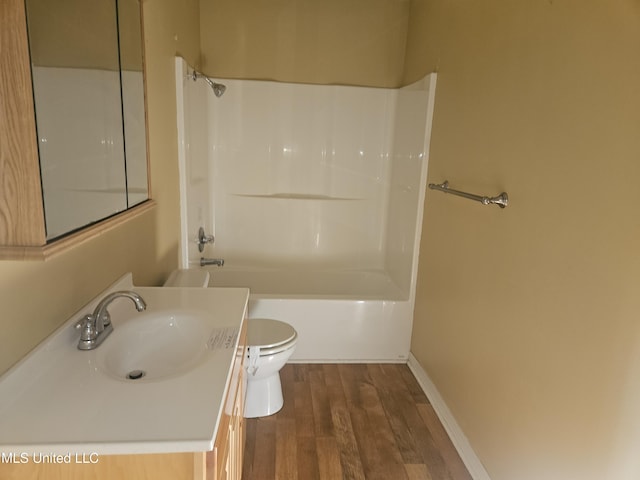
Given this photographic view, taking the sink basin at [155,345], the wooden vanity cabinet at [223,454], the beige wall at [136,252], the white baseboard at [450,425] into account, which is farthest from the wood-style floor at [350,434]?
the beige wall at [136,252]

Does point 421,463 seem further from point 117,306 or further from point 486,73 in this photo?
point 486,73

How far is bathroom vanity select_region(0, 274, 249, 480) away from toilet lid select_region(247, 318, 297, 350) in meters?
0.74

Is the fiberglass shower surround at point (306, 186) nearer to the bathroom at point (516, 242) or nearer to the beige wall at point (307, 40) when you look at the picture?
the beige wall at point (307, 40)

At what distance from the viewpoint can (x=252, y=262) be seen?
3.34 metres

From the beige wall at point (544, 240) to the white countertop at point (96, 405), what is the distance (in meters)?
1.01

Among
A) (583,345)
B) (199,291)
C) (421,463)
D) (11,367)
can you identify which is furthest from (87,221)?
(421,463)

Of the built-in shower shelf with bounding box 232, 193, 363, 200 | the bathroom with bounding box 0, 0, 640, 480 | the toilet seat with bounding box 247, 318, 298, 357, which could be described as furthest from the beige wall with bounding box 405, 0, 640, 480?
the built-in shower shelf with bounding box 232, 193, 363, 200

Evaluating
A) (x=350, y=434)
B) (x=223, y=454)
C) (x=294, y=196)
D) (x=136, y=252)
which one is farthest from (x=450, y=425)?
(x=294, y=196)

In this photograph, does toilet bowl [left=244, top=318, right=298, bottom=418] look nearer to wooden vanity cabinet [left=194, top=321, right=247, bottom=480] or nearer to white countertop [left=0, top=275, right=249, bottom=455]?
wooden vanity cabinet [left=194, top=321, right=247, bottom=480]

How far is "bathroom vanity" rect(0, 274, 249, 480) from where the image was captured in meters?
0.76

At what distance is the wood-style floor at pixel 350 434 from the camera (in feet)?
5.84

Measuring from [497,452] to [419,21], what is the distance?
102 inches

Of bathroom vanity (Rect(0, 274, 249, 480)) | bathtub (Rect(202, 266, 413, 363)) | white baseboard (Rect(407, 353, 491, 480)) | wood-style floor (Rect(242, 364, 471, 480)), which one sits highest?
bathroom vanity (Rect(0, 274, 249, 480))

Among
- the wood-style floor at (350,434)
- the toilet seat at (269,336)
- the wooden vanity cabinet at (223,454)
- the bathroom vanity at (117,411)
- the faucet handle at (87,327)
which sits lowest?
the wood-style floor at (350,434)
